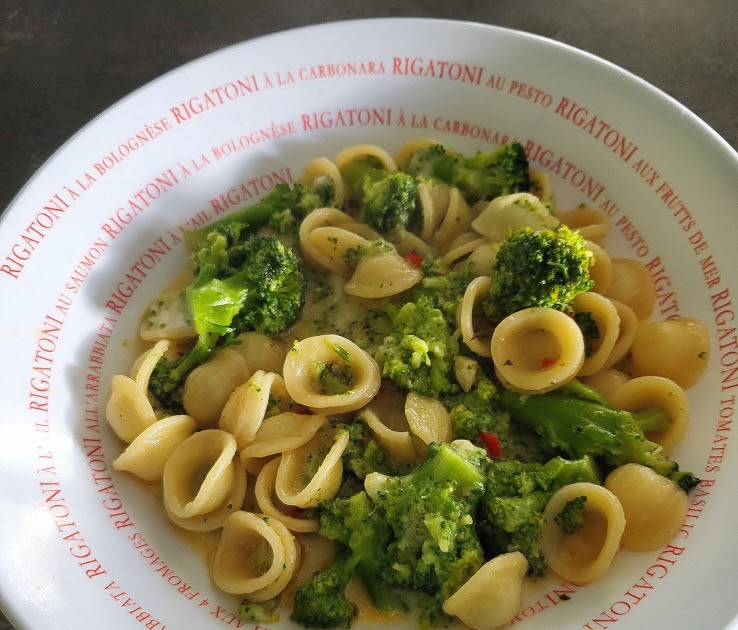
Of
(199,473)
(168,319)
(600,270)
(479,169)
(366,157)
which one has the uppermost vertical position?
(600,270)

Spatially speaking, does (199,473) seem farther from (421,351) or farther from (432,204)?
(432,204)

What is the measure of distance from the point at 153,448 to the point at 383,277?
1.10 metres

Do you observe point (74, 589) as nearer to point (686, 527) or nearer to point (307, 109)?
point (686, 527)

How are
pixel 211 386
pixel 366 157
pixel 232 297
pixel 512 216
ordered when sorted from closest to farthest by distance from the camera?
pixel 211 386
pixel 232 297
pixel 512 216
pixel 366 157

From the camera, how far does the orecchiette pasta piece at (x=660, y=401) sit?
2275 millimetres

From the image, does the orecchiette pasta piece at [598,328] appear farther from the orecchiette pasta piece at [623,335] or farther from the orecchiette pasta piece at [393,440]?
the orecchiette pasta piece at [393,440]

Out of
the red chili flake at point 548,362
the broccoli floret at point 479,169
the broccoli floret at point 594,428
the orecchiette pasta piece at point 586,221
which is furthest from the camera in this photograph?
the broccoli floret at point 479,169

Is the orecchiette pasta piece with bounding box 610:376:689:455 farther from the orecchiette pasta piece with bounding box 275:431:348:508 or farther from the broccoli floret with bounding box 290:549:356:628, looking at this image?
the broccoli floret with bounding box 290:549:356:628

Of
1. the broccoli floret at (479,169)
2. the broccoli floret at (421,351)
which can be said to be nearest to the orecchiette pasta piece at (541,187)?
the broccoli floret at (479,169)

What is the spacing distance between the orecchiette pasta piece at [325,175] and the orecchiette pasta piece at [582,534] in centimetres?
163

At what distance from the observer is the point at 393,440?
230 centimetres

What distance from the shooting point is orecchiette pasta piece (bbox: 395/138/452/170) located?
3086mm

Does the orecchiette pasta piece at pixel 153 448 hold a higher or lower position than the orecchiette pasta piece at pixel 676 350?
lower

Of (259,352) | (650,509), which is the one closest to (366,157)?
(259,352)
